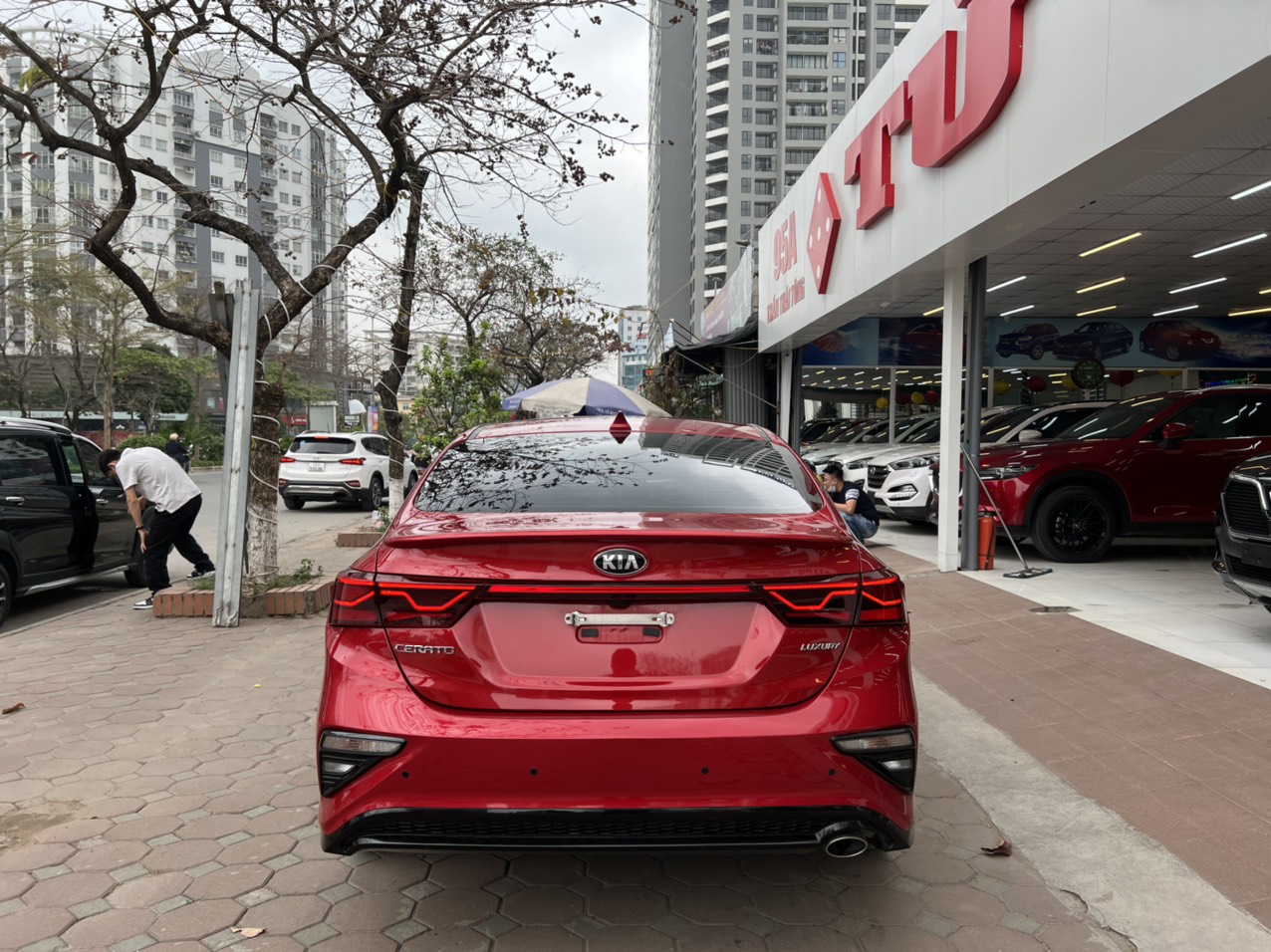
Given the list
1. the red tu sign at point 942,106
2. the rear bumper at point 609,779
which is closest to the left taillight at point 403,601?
the rear bumper at point 609,779

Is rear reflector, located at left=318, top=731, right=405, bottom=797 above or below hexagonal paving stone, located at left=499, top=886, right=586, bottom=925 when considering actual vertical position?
above

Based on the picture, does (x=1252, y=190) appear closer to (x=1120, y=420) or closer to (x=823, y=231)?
(x=1120, y=420)

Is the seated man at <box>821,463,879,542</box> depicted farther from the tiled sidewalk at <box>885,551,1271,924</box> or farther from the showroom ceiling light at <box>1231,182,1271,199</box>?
the showroom ceiling light at <box>1231,182,1271,199</box>

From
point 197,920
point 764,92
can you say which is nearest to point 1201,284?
point 197,920

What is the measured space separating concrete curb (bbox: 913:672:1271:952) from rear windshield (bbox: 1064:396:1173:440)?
5841 mm

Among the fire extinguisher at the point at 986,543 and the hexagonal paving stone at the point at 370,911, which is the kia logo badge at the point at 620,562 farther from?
the fire extinguisher at the point at 986,543

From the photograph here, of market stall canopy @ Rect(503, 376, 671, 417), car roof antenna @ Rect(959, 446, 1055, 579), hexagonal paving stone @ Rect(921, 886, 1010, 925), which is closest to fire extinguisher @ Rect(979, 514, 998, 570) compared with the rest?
car roof antenna @ Rect(959, 446, 1055, 579)

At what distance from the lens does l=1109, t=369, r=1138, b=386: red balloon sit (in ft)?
54.0

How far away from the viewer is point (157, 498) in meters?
7.89

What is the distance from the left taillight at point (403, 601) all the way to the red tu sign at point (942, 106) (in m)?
6.20

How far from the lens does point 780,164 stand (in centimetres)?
8369

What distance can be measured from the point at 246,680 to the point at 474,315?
59.5 ft

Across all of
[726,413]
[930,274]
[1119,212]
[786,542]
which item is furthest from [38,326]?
[786,542]

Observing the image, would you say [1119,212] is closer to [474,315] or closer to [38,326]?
[474,315]
